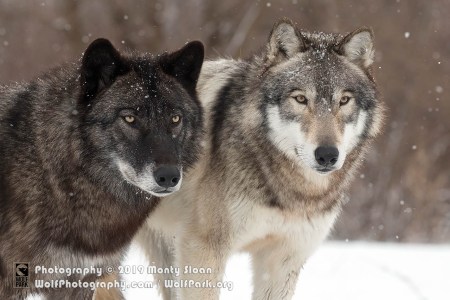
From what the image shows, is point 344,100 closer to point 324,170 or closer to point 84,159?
point 324,170

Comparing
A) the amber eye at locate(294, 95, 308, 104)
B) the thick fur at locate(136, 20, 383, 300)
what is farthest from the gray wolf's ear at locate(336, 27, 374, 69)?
the amber eye at locate(294, 95, 308, 104)

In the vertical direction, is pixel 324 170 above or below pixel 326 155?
below

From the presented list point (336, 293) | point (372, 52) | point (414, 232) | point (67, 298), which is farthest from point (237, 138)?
point (414, 232)

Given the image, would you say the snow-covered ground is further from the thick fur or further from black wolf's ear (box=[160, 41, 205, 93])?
black wolf's ear (box=[160, 41, 205, 93])

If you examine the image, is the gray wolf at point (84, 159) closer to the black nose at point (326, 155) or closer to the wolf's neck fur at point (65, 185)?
the wolf's neck fur at point (65, 185)

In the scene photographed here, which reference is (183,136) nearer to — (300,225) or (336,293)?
(300,225)

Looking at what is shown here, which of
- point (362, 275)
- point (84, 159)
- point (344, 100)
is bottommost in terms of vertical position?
point (362, 275)

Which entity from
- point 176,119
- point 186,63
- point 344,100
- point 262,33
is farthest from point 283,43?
point 262,33

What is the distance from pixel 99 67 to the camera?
15.6ft

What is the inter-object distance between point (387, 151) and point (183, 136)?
480 inches

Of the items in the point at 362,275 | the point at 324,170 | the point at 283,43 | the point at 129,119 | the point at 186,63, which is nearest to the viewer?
the point at 129,119

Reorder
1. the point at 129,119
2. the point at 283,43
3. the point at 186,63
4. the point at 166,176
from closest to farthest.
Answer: the point at 166,176, the point at 129,119, the point at 186,63, the point at 283,43

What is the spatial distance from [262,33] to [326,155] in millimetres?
13083

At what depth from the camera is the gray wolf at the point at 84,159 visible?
4.63m
